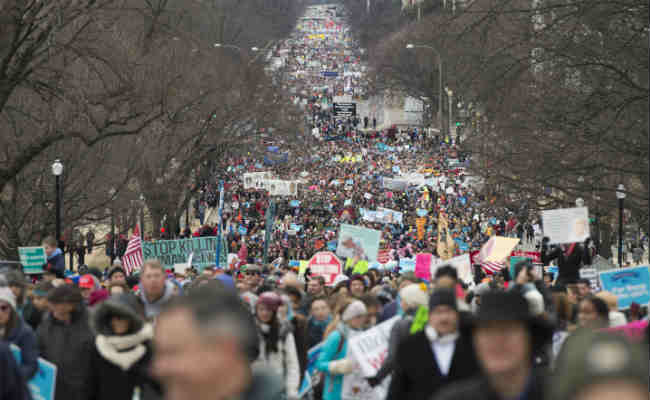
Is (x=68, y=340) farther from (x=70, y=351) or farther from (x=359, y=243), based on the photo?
(x=359, y=243)

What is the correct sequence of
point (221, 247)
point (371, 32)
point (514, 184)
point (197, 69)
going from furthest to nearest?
point (371, 32)
point (197, 69)
point (514, 184)
point (221, 247)

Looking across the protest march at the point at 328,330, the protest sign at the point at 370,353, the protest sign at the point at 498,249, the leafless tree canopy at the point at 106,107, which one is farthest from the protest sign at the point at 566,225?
the protest sign at the point at 370,353

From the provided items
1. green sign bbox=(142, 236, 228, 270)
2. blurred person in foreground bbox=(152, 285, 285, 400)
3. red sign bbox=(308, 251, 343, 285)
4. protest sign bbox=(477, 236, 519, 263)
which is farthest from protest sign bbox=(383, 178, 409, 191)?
blurred person in foreground bbox=(152, 285, 285, 400)

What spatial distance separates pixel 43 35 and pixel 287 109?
3467 cm

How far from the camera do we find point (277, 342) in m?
7.51

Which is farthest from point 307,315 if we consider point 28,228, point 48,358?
point 28,228

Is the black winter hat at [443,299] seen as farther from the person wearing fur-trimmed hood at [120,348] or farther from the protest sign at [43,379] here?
the protest sign at [43,379]

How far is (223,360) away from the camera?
2.47 meters

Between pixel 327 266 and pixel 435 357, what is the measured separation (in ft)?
44.6

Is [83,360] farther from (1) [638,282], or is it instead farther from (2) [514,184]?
(2) [514,184]

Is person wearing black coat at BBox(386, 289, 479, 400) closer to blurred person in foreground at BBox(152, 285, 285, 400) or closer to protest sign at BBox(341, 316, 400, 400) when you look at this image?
blurred person in foreground at BBox(152, 285, 285, 400)

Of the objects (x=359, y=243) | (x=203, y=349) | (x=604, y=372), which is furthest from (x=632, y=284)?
(x=203, y=349)

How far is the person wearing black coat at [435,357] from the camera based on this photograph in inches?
203

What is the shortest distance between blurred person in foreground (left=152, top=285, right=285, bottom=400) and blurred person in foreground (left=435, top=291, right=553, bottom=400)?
1.17m
